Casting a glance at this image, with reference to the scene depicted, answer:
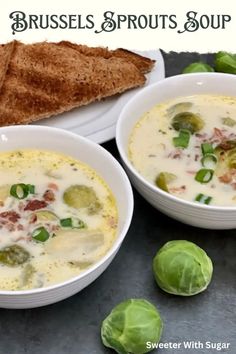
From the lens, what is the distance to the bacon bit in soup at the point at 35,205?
286cm

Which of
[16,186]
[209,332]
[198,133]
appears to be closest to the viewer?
[209,332]

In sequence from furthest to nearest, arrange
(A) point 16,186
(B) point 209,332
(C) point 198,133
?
(C) point 198,133 < (A) point 16,186 < (B) point 209,332

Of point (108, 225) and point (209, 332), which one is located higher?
point (108, 225)

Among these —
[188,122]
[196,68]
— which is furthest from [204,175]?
[196,68]

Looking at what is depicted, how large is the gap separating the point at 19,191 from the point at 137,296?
2.06 ft

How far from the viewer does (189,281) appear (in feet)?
8.99

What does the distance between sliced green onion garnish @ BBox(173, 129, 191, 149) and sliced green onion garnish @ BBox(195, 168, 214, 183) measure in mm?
208

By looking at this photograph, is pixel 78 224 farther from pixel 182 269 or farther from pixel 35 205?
pixel 182 269

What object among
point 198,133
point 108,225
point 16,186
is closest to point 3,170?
point 16,186

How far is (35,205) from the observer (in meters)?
2.87

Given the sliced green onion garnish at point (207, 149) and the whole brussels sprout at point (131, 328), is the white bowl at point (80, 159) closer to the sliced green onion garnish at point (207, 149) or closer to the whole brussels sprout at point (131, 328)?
the whole brussels sprout at point (131, 328)

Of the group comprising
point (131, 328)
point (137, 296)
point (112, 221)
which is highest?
point (112, 221)

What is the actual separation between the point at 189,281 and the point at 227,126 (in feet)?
3.09

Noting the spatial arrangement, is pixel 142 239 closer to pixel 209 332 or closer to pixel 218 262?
pixel 218 262
